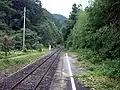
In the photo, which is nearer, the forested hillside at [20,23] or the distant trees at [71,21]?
the forested hillside at [20,23]

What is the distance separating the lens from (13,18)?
77.9 m

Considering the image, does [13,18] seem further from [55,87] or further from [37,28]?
[55,87]

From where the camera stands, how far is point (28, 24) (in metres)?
81.9

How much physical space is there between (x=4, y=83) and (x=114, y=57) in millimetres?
10494

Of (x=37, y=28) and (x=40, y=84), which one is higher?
(x=37, y=28)

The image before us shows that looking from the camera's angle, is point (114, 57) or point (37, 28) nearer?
point (114, 57)

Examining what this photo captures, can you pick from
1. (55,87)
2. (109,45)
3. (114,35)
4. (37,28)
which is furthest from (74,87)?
(37,28)

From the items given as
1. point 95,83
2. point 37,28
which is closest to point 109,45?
point 95,83

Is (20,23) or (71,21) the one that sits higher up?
(71,21)

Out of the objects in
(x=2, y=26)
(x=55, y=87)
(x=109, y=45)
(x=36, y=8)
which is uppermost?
(x=36, y=8)

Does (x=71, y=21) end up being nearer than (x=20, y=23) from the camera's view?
No

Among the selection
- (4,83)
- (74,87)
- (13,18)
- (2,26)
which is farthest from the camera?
(13,18)

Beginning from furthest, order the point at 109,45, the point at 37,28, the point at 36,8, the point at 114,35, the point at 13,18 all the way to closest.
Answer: the point at 36,8 < the point at 37,28 < the point at 13,18 < the point at 109,45 < the point at 114,35

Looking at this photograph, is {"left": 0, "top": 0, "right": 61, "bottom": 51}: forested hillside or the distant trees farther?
the distant trees
